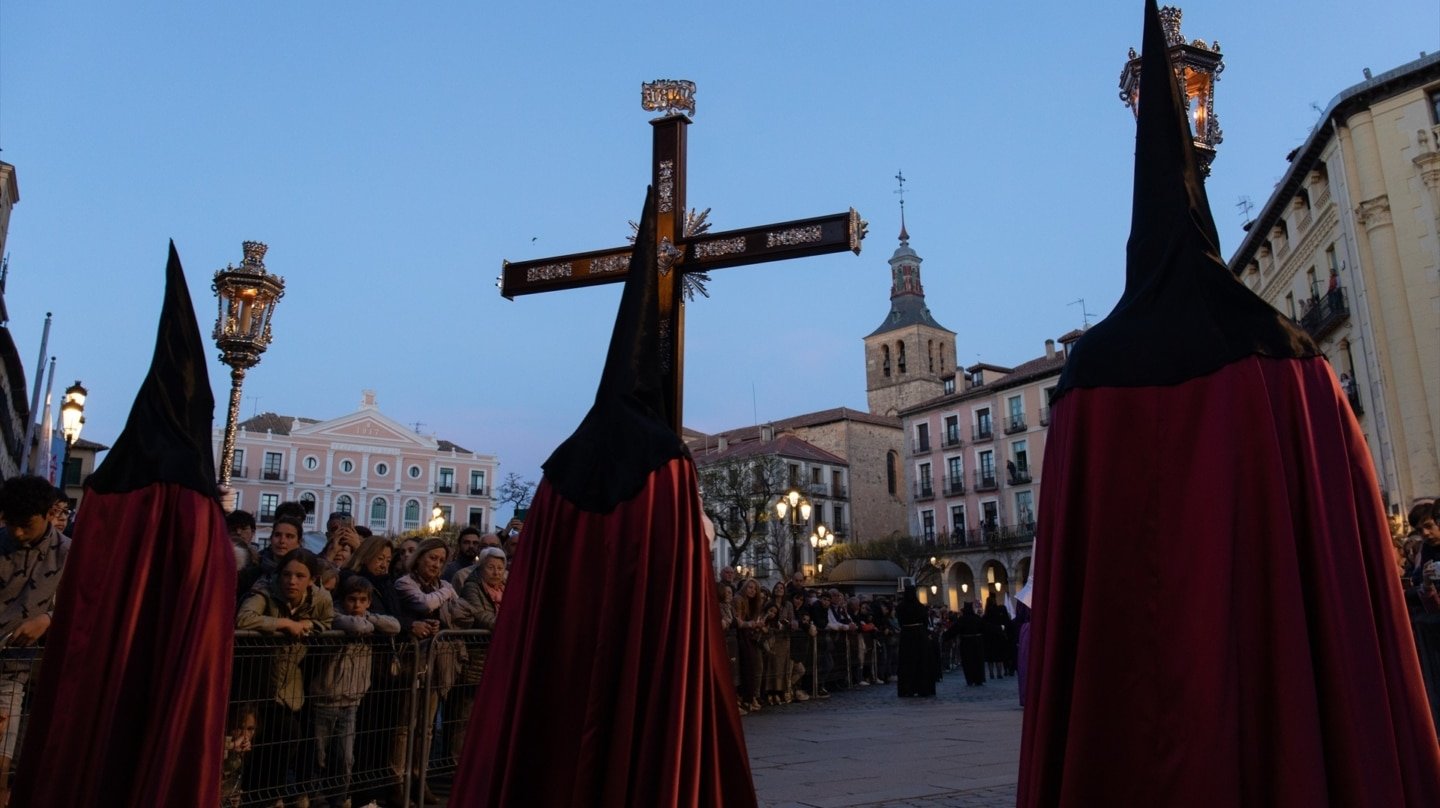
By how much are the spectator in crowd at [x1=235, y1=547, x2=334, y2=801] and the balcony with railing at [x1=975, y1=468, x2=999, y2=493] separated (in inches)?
1934

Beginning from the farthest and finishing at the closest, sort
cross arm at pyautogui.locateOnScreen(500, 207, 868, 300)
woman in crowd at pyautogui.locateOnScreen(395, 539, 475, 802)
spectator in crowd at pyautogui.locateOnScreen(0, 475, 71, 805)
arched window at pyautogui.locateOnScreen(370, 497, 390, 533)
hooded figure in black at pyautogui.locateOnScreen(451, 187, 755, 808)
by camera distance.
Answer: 1. arched window at pyautogui.locateOnScreen(370, 497, 390, 533)
2. cross arm at pyautogui.locateOnScreen(500, 207, 868, 300)
3. woman in crowd at pyautogui.locateOnScreen(395, 539, 475, 802)
4. spectator in crowd at pyautogui.locateOnScreen(0, 475, 71, 805)
5. hooded figure in black at pyautogui.locateOnScreen(451, 187, 755, 808)

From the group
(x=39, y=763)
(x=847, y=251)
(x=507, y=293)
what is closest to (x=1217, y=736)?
(x=39, y=763)

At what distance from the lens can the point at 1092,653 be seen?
90.7 inches

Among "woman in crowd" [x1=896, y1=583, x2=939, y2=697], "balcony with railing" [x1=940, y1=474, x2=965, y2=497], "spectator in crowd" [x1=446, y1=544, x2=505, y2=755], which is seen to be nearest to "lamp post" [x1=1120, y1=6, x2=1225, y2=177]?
"spectator in crowd" [x1=446, y1=544, x2=505, y2=755]

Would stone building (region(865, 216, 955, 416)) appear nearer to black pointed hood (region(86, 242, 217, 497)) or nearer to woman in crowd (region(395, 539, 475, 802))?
woman in crowd (region(395, 539, 475, 802))

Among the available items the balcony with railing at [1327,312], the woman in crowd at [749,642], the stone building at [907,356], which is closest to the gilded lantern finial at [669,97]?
Result: the woman in crowd at [749,642]

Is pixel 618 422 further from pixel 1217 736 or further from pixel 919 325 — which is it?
pixel 919 325

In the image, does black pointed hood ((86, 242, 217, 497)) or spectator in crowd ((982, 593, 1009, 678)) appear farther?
spectator in crowd ((982, 593, 1009, 678))

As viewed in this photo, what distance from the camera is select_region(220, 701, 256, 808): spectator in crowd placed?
192 inches

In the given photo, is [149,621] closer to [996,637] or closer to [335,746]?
[335,746]

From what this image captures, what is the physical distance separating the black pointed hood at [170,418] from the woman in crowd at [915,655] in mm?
11525

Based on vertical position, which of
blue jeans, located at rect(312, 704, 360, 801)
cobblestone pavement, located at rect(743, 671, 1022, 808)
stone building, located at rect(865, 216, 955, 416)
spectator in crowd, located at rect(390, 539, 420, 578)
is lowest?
cobblestone pavement, located at rect(743, 671, 1022, 808)

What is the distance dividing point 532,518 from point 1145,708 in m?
2.30

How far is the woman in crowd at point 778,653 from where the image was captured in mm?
12758
